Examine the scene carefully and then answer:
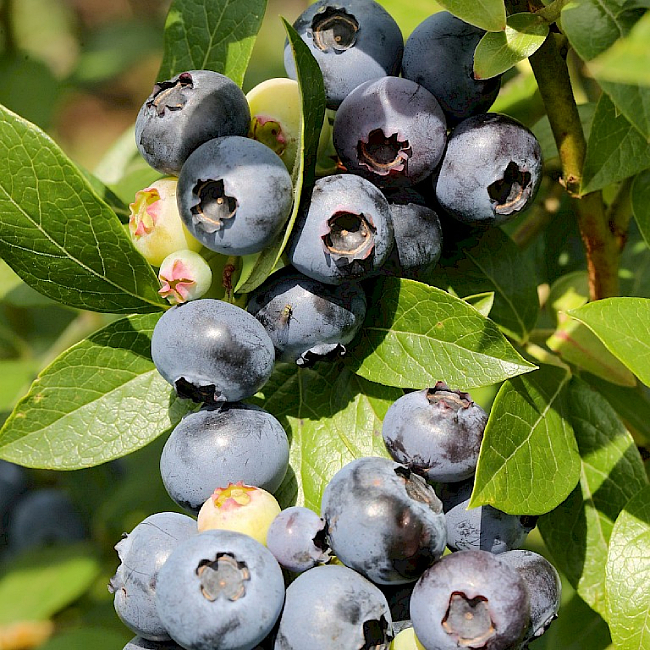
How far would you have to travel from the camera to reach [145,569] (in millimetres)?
1009

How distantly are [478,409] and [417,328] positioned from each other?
14 centimetres

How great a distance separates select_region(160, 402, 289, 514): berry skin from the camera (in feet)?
3.42

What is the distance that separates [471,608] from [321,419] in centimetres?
39

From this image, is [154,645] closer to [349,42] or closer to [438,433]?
[438,433]

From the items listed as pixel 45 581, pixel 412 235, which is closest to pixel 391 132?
pixel 412 235

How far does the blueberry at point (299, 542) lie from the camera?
0.97 meters

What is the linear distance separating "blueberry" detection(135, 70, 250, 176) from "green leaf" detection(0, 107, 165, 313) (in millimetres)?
102

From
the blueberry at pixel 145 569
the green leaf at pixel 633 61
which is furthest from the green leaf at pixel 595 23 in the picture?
A: the blueberry at pixel 145 569

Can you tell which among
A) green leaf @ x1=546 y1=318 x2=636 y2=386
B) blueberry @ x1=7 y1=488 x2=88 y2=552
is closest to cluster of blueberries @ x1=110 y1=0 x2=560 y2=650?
green leaf @ x1=546 y1=318 x2=636 y2=386

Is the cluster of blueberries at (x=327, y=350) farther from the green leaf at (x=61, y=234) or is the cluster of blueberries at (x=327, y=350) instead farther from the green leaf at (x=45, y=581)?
the green leaf at (x=45, y=581)

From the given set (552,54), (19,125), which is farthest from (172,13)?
(552,54)

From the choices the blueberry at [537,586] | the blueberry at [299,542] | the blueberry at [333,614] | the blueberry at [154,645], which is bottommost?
the blueberry at [154,645]

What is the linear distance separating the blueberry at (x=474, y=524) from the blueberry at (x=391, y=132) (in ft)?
1.35

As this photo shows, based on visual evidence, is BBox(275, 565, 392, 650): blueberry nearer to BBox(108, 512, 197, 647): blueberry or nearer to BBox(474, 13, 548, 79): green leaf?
BBox(108, 512, 197, 647): blueberry
